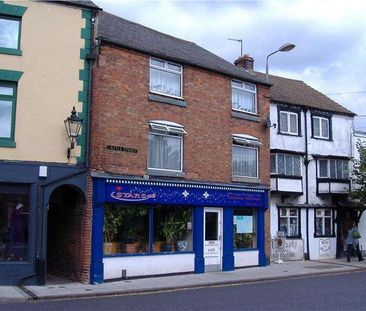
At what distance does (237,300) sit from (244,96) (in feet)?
32.6

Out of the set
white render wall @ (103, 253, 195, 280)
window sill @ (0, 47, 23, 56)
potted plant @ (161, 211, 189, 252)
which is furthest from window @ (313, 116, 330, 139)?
window sill @ (0, 47, 23, 56)

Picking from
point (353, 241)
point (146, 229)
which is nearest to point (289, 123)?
point (353, 241)

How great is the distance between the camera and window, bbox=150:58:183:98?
1716cm

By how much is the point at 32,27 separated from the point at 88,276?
24.0ft

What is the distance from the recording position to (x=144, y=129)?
16.6 m

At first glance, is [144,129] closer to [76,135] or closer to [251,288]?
[76,135]

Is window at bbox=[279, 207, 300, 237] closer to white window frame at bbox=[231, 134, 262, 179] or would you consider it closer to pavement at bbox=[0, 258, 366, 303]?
pavement at bbox=[0, 258, 366, 303]

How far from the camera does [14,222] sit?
14.4m

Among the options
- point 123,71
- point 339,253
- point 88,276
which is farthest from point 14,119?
point 339,253

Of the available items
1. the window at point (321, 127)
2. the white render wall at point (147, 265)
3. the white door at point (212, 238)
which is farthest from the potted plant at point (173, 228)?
the window at point (321, 127)

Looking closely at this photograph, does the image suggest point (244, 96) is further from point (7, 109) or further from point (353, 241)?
point (7, 109)

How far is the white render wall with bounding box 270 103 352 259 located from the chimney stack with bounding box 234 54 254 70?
3373 millimetres

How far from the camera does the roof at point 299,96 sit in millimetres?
23422

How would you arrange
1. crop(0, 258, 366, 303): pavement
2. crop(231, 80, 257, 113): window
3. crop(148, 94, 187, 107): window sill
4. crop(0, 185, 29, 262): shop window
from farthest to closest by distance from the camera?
crop(231, 80, 257, 113): window, crop(148, 94, 187, 107): window sill, crop(0, 185, 29, 262): shop window, crop(0, 258, 366, 303): pavement
